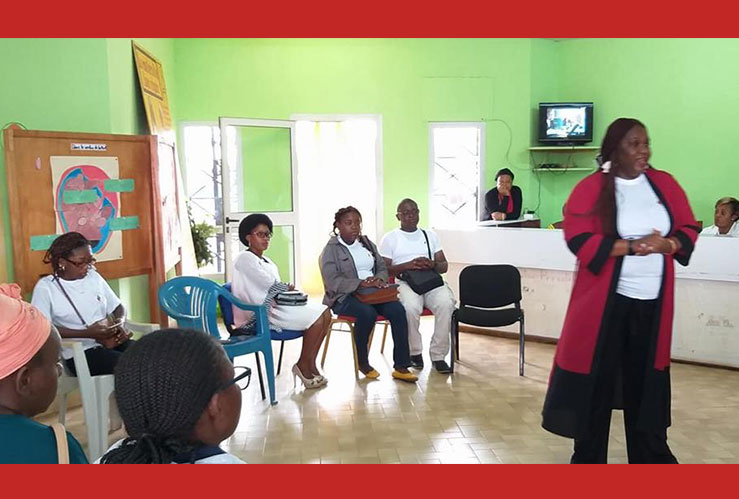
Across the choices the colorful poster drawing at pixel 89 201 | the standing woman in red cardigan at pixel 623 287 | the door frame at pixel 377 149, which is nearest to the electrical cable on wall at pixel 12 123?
the colorful poster drawing at pixel 89 201

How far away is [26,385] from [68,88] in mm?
3193

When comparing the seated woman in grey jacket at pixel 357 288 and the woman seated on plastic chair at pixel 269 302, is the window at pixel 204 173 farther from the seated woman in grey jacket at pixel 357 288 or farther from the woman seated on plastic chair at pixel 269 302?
the woman seated on plastic chair at pixel 269 302

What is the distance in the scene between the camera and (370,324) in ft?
14.8

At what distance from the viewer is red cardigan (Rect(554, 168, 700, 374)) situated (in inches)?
103

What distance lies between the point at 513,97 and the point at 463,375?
428 centimetres

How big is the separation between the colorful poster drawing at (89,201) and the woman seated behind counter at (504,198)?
4301 mm

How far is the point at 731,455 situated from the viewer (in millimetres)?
3176

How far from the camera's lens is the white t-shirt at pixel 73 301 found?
3293 mm

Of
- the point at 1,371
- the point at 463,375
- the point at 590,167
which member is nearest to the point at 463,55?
the point at 590,167

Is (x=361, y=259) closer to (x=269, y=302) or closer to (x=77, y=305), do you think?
(x=269, y=302)

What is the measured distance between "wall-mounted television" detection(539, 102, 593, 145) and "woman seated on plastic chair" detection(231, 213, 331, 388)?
174 inches

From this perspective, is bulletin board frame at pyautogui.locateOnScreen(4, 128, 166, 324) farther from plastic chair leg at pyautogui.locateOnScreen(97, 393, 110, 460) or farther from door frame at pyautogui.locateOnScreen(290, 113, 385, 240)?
door frame at pyautogui.locateOnScreen(290, 113, 385, 240)

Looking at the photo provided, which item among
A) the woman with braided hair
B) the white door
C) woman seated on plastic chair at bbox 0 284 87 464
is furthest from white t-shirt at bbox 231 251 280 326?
the woman with braided hair

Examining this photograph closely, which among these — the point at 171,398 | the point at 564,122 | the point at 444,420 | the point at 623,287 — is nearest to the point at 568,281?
the point at 444,420
